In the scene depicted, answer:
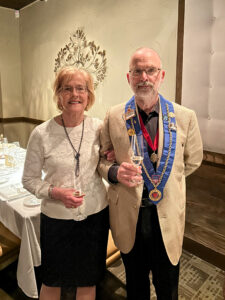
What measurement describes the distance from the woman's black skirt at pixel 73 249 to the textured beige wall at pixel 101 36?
215cm

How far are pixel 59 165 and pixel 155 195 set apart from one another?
0.52 m

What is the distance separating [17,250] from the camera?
6.22 feet

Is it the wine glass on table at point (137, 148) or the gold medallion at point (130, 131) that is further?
the gold medallion at point (130, 131)

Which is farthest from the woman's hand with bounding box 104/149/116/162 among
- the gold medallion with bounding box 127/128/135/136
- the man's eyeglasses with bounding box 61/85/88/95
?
the man's eyeglasses with bounding box 61/85/88/95

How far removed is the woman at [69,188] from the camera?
135cm

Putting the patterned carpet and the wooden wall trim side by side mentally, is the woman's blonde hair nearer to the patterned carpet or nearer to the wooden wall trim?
the patterned carpet

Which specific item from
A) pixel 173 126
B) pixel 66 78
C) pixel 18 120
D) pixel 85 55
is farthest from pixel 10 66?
pixel 173 126

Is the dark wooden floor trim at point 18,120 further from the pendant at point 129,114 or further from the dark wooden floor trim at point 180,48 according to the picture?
the pendant at point 129,114

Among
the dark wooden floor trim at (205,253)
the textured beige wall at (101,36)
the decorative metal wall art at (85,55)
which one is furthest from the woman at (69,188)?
the decorative metal wall art at (85,55)

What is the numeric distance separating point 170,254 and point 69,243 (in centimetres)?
56

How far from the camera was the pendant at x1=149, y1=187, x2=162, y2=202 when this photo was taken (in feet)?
4.25

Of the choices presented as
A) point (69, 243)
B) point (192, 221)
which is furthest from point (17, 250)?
point (192, 221)

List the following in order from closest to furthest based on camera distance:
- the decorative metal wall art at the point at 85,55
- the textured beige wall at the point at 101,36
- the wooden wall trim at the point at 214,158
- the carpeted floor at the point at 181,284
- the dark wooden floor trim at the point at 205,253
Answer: the carpeted floor at the point at 181,284 < the dark wooden floor trim at the point at 205,253 < the wooden wall trim at the point at 214,158 < the textured beige wall at the point at 101,36 < the decorative metal wall art at the point at 85,55

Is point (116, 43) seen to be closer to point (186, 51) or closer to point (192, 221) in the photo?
point (186, 51)
